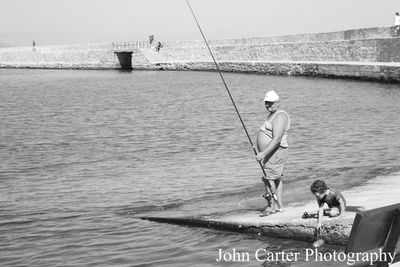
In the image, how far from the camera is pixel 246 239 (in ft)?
21.8

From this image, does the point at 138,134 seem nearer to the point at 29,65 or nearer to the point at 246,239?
the point at 246,239

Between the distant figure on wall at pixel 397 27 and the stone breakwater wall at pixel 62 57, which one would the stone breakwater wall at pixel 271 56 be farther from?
the distant figure on wall at pixel 397 27

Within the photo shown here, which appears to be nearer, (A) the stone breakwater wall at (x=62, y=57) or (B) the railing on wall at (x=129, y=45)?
(B) the railing on wall at (x=129, y=45)

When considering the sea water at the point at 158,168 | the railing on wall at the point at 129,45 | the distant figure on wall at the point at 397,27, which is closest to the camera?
the sea water at the point at 158,168

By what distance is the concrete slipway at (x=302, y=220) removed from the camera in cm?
596

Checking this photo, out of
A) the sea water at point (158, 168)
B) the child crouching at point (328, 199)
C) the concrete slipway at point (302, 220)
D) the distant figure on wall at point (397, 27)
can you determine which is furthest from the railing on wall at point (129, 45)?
the child crouching at point (328, 199)

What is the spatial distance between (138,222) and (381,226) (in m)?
4.05

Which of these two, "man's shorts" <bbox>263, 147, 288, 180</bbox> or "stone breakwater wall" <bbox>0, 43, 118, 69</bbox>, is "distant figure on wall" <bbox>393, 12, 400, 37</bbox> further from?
"stone breakwater wall" <bbox>0, 43, 118, 69</bbox>

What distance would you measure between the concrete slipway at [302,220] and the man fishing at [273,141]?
1.16ft

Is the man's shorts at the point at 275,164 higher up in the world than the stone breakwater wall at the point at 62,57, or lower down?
higher up

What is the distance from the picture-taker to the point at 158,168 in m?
11.9

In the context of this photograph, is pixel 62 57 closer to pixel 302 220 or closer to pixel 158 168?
pixel 158 168

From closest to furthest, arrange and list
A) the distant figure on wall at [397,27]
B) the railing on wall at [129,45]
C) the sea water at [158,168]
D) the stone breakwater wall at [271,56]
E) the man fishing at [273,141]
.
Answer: the man fishing at [273,141]
the sea water at [158,168]
the stone breakwater wall at [271,56]
the distant figure on wall at [397,27]
the railing on wall at [129,45]

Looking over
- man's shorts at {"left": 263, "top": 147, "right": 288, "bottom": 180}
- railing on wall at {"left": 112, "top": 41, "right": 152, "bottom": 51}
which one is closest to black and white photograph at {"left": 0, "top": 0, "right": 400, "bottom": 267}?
man's shorts at {"left": 263, "top": 147, "right": 288, "bottom": 180}
